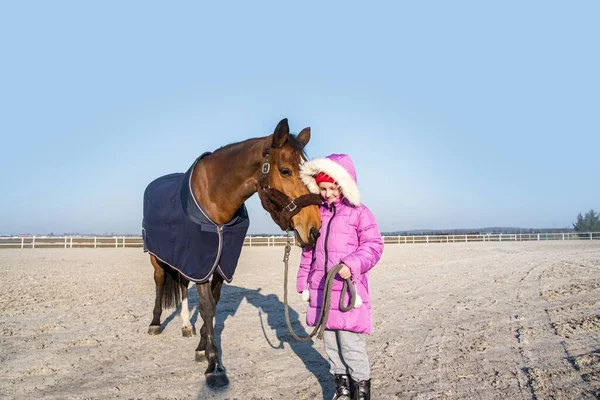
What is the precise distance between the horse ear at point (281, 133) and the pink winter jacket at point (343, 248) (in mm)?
413

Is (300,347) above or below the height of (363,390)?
below

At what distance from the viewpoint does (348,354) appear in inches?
113

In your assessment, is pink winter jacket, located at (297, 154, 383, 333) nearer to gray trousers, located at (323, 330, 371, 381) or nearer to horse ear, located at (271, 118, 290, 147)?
gray trousers, located at (323, 330, 371, 381)

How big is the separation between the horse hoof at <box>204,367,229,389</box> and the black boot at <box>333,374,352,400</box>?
3.43ft

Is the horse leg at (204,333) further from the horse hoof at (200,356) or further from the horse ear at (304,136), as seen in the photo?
the horse ear at (304,136)

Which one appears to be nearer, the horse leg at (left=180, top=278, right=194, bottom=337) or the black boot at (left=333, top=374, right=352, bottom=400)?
the black boot at (left=333, top=374, right=352, bottom=400)

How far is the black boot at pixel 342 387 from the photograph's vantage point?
2.82 m

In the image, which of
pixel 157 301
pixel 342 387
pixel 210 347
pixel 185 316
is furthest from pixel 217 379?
pixel 157 301

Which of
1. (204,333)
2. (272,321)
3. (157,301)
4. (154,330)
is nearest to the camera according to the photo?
(204,333)

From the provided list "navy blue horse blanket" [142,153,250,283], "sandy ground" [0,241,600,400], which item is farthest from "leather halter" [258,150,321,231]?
"sandy ground" [0,241,600,400]

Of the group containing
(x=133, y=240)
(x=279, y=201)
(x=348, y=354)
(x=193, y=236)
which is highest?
(x=279, y=201)

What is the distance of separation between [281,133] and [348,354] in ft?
5.40

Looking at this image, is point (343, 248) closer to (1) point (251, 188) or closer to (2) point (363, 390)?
(2) point (363, 390)

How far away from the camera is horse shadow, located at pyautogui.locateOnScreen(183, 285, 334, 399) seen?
3686 millimetres
